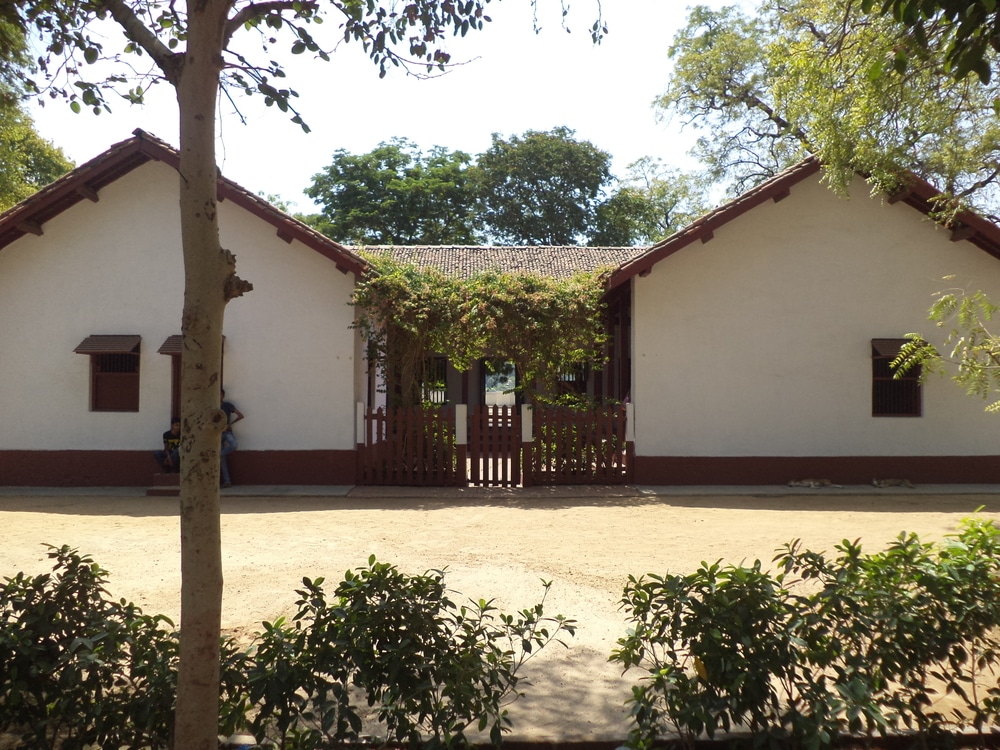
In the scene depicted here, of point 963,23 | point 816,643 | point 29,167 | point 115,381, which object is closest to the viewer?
point 816,643

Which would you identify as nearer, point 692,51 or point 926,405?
point 926,405

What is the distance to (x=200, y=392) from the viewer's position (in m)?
2.69

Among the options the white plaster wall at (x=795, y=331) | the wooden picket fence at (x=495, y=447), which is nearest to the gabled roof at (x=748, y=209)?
the white plaster wall at (x=795, y=331)

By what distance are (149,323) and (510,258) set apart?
10242mm

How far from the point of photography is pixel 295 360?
12.8 meters

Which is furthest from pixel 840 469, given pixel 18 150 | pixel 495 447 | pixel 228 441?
pixel 18 150

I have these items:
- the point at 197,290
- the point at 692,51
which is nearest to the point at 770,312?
the point at 197,290

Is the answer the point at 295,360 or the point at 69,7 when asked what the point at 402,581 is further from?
the point at 295,360

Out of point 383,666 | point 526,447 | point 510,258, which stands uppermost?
point 510,258

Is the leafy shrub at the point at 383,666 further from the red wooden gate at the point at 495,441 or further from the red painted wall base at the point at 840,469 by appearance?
the red painted wall base at the point at 840,469

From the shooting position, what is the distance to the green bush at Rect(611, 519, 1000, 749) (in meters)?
3.03

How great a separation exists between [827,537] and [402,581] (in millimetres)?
6714

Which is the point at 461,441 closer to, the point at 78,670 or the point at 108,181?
the point at 108,181

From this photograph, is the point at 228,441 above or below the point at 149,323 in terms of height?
below
